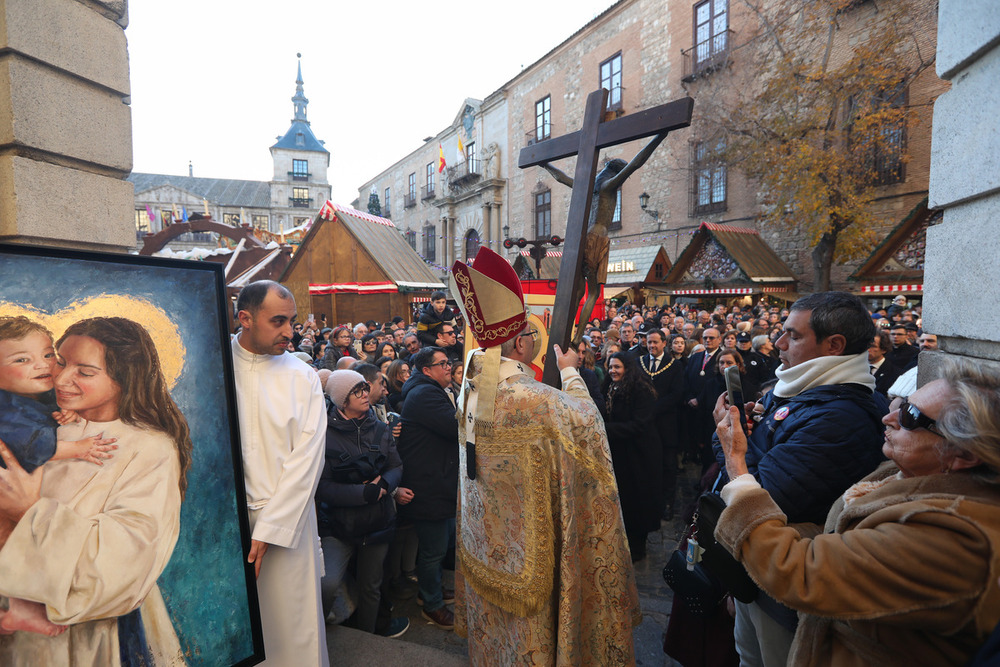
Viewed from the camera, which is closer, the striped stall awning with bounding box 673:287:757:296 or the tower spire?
the striped stall awning with bounding box 673:287:757:296

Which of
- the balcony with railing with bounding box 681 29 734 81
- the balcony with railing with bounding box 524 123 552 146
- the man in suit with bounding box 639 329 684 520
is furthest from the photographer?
the balcony with railing with bounding box 524 123 552 146

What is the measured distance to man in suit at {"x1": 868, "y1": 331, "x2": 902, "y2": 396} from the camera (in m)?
4.71

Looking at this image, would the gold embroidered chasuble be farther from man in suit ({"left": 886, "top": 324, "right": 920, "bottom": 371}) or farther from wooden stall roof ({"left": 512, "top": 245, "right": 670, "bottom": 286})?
wooden stall roof ({"left": 512, "top": 245, "right": 670, "bottom": 286})

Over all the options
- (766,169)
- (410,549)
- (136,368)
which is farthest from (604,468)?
(766,169)

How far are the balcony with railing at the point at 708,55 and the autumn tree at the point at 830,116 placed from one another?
135cm

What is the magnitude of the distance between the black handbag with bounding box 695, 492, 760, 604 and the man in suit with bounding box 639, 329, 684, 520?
283cm

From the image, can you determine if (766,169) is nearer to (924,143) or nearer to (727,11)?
(924,143)

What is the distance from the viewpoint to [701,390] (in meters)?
5.43

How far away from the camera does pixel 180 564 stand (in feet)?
5.12

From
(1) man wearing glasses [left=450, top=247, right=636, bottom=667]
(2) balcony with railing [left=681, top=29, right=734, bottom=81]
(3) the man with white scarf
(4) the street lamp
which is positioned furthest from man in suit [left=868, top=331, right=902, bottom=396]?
(2) balcony with railing [left=681, top=29, right=734, bottom=81]

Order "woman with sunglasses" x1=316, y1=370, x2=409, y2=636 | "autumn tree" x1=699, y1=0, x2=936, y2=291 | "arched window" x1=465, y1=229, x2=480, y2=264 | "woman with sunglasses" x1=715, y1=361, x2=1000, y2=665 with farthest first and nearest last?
"arched window" x1=465, y1=229, x2=480, y2=264 < "autumn tree" x1=699, y1=0, x2=936, y2=291 < "woman with sunglasses" x1=316, y1=370, x2=409, y2=636 < "woman with sunglasses" x1=715, y1=361, x2=1000, y2=665

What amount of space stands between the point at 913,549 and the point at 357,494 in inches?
95.3

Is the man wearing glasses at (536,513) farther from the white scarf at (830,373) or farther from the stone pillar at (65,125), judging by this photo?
the stone pillar at (65,125)

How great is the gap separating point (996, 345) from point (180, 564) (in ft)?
9.33
